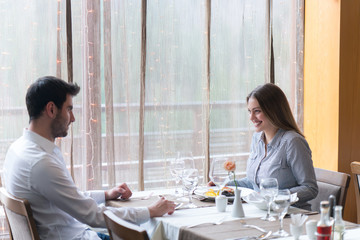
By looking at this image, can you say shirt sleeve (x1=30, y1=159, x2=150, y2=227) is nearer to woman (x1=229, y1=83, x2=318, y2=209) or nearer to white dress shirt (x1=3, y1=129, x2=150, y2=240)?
white dress shirt (x1=3, y1=129, x2=150, y2=240)

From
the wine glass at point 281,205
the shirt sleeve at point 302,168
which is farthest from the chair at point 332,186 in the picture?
the wine glass at point 281,205

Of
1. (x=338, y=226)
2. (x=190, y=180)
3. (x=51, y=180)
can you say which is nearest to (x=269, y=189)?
(x=338, y=226)

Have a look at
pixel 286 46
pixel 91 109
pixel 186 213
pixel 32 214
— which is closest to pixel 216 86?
pixel 286 46

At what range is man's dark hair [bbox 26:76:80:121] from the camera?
2.25 metres

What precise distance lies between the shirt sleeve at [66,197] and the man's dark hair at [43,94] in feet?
0.91

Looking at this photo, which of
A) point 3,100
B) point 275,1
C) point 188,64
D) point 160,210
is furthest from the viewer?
point 275,1

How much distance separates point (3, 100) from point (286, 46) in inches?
89.8

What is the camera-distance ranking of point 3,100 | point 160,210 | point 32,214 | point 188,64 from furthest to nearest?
point 188,64 → point 3,100 → point 160,210 → point 32,214

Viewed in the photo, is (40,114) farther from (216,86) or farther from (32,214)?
(216,86)

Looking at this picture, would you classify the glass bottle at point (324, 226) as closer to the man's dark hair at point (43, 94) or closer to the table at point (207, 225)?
the table at point (207, 225)

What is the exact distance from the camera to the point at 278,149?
2729mm

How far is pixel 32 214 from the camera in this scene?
2.03m

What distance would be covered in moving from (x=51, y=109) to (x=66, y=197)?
406 millimetres

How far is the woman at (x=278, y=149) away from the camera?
2590mm
